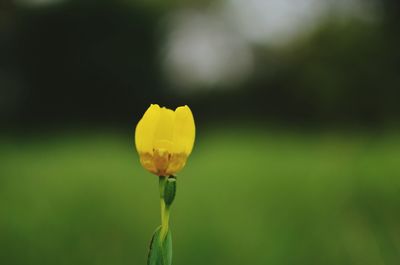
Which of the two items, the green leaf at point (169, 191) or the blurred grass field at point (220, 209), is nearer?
the green leaf at point (169, 191)

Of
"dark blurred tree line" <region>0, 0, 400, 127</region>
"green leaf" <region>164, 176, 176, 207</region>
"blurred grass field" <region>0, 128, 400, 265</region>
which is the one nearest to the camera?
"green leaf" <region>164, 176, 176, 207</region>

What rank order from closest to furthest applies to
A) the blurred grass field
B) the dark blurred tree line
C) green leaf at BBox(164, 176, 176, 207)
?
green leaf at BBox(164, 176, 176, 207)
the blurred grass field
the dark blurred tree line

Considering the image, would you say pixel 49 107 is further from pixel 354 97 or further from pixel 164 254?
pixel 164 254

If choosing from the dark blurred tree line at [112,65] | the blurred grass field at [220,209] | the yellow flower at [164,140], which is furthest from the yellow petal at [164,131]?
the dark blurred tree line at [112,65]

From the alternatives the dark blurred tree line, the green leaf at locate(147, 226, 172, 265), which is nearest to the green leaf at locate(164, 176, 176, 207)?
the green leaf at locate(147, 226, 172, 265)

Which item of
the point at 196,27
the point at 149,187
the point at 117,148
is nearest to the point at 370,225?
the point at 149,187

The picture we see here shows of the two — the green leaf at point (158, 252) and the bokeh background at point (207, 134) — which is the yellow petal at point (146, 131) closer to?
the green leaf at point (158, 252)

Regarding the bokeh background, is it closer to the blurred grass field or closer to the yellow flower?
the blurred grass field

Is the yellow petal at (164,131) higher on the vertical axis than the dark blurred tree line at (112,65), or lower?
lower
